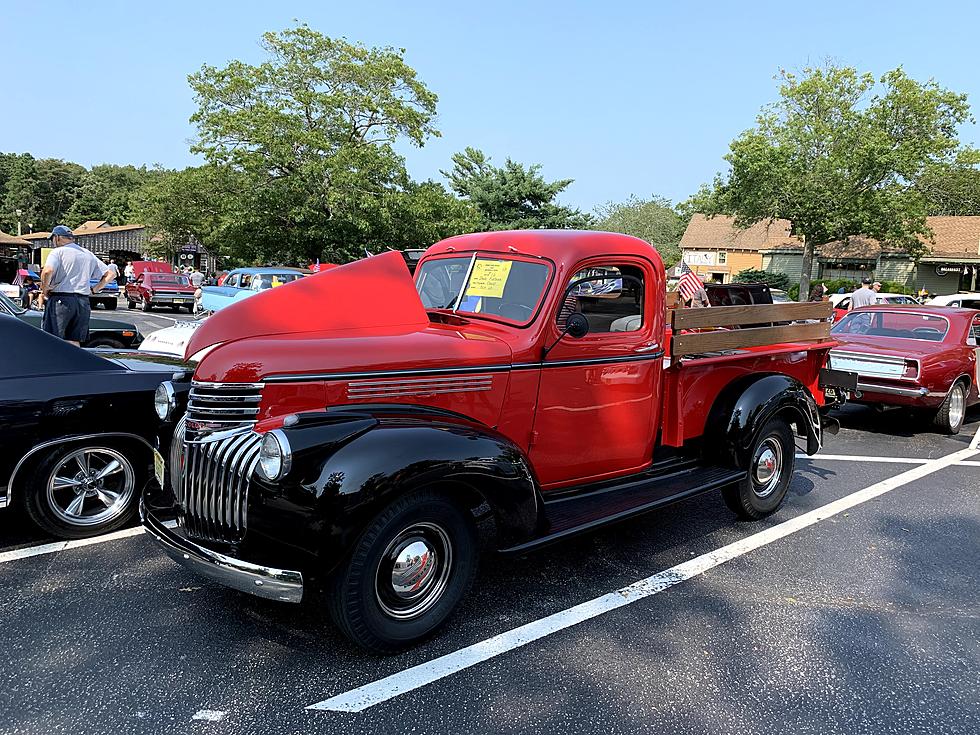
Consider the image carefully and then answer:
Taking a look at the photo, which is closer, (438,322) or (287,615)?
(287,615)

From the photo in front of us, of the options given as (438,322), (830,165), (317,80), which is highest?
(317,80)

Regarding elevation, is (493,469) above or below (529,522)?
above

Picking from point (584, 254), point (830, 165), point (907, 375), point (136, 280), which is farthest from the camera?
point (830, 165)

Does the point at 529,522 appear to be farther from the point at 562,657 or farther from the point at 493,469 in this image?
the point at 562,657

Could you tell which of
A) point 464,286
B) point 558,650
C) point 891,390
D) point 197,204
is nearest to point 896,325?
point 891,390

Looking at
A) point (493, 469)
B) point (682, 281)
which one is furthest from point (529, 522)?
point (682, 281)

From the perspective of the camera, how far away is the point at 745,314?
16.0 ft

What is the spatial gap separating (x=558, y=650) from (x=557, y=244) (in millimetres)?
2204

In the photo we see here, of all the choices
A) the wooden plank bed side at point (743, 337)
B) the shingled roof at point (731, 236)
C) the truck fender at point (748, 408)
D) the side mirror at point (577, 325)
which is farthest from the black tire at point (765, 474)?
the shingled roof at point (731, 236)

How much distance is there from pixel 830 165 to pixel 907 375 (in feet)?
95.2

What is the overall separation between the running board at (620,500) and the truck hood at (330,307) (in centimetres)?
129

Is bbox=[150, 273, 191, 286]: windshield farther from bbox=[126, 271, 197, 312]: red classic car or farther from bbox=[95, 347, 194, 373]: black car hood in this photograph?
bbox=[95, 347, 194, 373]: black car hood

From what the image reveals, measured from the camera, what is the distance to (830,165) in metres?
32.8

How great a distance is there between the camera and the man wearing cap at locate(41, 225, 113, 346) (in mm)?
7297
